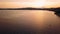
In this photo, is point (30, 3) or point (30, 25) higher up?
point (30, 3)

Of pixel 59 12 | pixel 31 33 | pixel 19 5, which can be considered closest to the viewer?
pixel 31 33

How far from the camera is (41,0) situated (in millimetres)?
1407

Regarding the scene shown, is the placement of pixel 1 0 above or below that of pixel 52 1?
below

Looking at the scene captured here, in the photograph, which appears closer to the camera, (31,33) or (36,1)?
(31,33)

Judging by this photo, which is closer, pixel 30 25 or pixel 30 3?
pixel 30 25

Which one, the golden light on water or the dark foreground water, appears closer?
the dark foreground water

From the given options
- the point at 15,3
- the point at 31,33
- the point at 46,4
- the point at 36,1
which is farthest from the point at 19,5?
the point at 31,33

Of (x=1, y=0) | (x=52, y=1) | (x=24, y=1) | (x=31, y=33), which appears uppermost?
(x=52, y=1)

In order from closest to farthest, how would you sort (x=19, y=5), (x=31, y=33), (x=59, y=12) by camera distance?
(x=31, y=33) → (x=59, y=12) → (x=19, y=5)

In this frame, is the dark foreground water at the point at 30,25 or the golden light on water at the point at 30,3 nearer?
the dark foreground water at the point at 30,25

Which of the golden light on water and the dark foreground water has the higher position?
the golden light on water

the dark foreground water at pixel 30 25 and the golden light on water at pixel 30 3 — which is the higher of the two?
the golden light on water at pixel 30 3

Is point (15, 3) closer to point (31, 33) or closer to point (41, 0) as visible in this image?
point (41, 0)

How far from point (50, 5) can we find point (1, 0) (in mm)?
565
